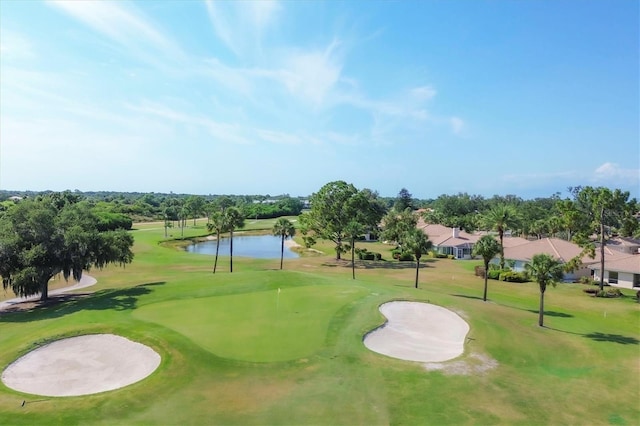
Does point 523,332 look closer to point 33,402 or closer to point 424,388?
point 424,388

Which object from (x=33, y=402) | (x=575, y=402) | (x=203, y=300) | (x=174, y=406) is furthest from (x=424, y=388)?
(x=203, y=300)

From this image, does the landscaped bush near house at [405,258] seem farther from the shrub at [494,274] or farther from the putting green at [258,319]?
the putting green at [258,319]

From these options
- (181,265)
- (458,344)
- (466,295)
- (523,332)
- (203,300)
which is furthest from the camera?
(181,265)

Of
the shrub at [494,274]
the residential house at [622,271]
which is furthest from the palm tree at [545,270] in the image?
the residential house at [622,271]

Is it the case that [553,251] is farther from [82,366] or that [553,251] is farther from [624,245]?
[82,366]

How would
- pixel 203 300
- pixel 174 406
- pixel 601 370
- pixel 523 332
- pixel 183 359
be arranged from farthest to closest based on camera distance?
pixel 203 300
pixel 523 332
pixel 601 370
pixel 183 359
pixel 174 406

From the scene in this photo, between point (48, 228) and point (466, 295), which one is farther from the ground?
point (48, 228)
